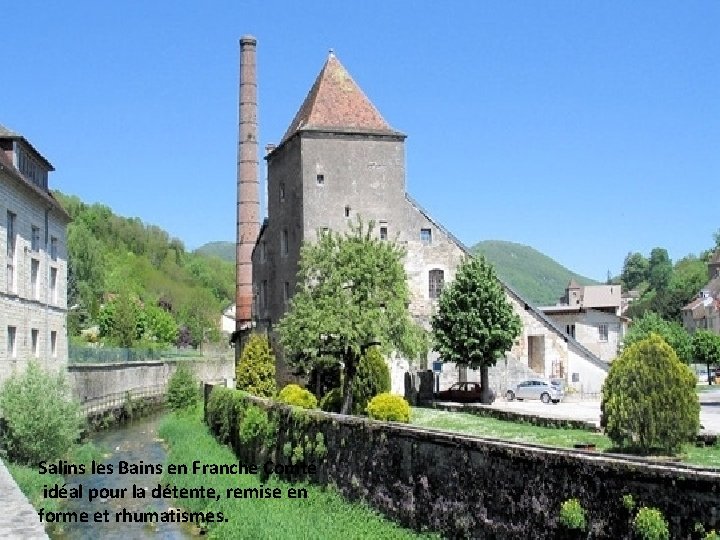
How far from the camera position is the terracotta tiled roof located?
4122 centimetres

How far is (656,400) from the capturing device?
59.6 ft

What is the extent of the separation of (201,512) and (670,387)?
37.8 feet

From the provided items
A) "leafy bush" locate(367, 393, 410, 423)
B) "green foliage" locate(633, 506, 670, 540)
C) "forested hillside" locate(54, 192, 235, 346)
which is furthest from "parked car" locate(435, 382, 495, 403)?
"forested hillside" locate(54, 192, 235, 346)

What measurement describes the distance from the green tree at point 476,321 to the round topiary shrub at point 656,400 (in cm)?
2005

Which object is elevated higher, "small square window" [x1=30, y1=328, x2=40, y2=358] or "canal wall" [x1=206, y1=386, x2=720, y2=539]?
"small square window" [x1=30, y1=328, x2=40, y2=358]

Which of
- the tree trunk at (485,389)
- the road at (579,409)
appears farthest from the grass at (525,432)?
the tree trunk at (485,389)

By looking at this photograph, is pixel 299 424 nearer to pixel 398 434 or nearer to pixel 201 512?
pixel 201 512

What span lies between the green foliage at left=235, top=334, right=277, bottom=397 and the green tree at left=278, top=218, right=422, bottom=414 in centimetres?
775

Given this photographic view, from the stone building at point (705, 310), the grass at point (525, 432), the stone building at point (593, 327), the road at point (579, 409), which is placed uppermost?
the stone building at point (705, 310)

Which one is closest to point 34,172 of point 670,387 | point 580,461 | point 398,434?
point 398,434

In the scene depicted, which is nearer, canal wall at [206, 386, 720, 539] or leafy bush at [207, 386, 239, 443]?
canal wall at [206, 386, 720, 539]

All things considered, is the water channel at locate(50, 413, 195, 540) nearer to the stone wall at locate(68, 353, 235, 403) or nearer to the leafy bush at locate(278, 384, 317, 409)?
the stone wall at locate(68, 353, 235, 403)

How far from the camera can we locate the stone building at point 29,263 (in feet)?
97.9

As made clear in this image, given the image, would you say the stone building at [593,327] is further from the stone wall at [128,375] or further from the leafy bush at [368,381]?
the leafy bush at [368,381]
